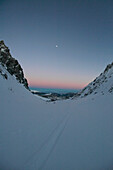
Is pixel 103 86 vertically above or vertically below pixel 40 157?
above

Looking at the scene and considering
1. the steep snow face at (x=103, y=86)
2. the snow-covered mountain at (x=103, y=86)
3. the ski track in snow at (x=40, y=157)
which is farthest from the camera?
the snow-covered mountain at (x=103, y=86)

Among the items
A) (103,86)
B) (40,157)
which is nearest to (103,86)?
(103,86)

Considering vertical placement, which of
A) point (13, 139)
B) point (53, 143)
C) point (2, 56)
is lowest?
point (53, 143)

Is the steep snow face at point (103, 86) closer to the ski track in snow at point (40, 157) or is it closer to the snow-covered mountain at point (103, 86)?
the snow-covered mountain at point (103, 86)

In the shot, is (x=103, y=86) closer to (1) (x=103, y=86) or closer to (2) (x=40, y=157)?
(1) (x=103, y=86)

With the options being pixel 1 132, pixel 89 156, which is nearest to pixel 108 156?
pixel 89 156

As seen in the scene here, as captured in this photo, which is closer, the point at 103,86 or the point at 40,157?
the point at 40,157

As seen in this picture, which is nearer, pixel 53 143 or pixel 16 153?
pixel 16 153

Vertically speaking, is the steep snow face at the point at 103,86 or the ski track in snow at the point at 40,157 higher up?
the steep snow face at the point at 103,86

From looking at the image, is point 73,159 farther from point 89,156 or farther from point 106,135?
point 106,135

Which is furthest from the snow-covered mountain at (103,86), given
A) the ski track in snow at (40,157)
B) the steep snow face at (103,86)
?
the ski track in snow at (40,157)

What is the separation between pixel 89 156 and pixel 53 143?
1.55 meters

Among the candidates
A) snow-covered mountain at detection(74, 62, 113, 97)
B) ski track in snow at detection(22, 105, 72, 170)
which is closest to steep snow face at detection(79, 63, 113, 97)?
snow-covered mountain at detection(74, 62, 113, 97)

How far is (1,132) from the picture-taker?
3.66 meters
